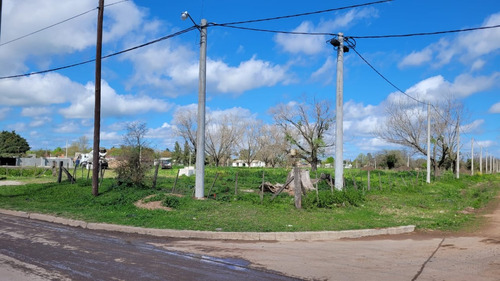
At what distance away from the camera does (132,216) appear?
12.3 meters

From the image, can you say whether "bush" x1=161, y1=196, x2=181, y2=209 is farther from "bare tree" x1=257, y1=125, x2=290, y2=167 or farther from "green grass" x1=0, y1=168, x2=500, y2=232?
"bare tree" x1=257, y1=125, x2=290, y2=167

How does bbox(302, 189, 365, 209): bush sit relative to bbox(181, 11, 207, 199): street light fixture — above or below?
below

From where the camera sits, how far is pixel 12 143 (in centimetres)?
8975

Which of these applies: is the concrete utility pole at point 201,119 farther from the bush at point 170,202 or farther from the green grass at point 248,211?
the bush at point 170,202

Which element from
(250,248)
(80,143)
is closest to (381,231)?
(250,248)

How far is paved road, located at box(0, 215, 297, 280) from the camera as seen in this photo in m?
6.21

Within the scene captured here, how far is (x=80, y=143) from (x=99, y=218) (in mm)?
130547

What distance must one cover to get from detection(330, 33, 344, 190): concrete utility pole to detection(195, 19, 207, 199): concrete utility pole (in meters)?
5.58

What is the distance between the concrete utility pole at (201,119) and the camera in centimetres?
1552

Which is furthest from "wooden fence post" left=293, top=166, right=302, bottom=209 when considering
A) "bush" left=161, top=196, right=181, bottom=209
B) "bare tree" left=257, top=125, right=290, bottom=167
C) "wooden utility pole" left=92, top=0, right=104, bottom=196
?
"bare tree" left=257, top=125, right=290, bottom=167

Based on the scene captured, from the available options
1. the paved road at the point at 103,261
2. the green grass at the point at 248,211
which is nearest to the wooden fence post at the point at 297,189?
the green grass at the point at 248,211

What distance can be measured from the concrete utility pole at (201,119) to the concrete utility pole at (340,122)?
220 inches

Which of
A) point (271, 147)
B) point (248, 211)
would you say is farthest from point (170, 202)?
point (271, 147)

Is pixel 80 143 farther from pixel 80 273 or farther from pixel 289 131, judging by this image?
pixel 80 273
